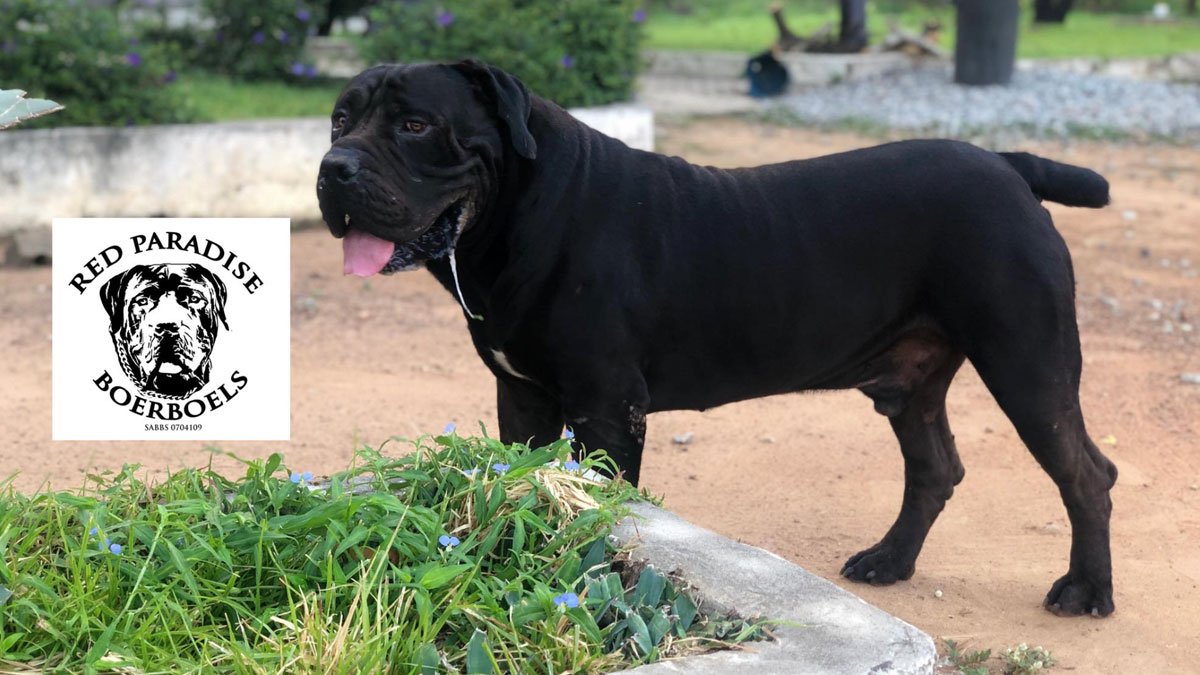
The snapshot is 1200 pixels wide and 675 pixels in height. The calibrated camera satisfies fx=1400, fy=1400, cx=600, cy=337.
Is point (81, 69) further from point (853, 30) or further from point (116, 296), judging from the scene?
point (853, 30)

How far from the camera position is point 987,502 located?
5.54 metres

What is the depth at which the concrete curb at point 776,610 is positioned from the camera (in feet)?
8.29

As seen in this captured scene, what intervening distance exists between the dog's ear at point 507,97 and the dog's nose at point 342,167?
1.45 ft

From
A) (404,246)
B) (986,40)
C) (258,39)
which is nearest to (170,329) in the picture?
(404,246)

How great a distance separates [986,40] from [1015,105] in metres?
1.46

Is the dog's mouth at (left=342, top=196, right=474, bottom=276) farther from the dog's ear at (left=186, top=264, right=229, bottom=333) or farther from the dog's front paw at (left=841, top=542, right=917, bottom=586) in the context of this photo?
the dog's front paw at (left=841, top=542, right=917, bottom=586)

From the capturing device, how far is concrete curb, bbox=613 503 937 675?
253cm

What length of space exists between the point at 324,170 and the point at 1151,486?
12.0 feet

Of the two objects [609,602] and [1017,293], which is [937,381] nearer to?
[1017,293]

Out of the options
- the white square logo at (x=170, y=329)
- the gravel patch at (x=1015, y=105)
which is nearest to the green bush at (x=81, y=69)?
A: the white square logo at (x=170, y=329)

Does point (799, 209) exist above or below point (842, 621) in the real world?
above

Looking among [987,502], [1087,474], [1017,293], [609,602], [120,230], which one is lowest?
[987,502]

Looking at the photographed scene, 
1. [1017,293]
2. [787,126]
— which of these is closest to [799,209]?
[1017,293]

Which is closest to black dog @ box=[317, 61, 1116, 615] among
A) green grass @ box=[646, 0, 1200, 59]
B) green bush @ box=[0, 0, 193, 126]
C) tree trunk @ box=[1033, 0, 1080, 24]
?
green bush @ box=[0, 0, 193, 126]
